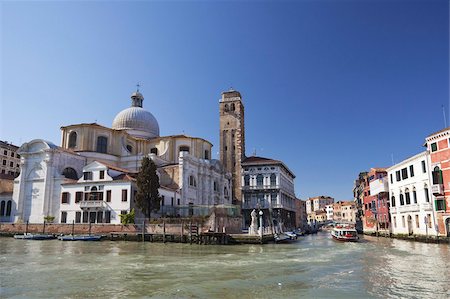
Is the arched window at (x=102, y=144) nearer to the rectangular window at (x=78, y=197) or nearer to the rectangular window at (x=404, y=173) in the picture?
the rectangular window at (x=78, y=197)

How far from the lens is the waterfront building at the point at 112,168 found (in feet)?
125

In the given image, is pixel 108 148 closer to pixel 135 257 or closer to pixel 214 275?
pixel 135 257

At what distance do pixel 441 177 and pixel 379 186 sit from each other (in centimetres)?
1498

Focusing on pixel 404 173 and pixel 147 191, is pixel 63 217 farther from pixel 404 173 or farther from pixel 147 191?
pixel 404 173

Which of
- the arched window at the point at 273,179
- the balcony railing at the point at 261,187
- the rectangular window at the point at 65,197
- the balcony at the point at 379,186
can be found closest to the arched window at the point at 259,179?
the balcony railing at the point at 261,187

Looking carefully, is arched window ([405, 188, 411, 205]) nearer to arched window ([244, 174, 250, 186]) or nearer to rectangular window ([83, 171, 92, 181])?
arched window ([244, 174, 250, 186])

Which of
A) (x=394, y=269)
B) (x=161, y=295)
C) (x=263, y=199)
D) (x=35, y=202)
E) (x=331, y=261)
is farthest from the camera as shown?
(x=263, y=199)

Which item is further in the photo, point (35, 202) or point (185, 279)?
point (35, 202)

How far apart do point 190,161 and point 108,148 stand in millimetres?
11376

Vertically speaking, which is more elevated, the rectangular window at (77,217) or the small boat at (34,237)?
the rectangular window at (77,217)

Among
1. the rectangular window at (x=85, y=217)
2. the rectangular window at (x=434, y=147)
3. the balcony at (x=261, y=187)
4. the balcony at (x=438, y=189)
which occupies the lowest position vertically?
the rectangular window at (x=85, y=217)

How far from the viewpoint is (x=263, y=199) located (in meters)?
57.7

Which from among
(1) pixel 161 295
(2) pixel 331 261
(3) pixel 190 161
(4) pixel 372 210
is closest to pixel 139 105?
(3) pixel 190 161

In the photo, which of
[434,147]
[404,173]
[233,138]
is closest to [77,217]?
[233,138]
